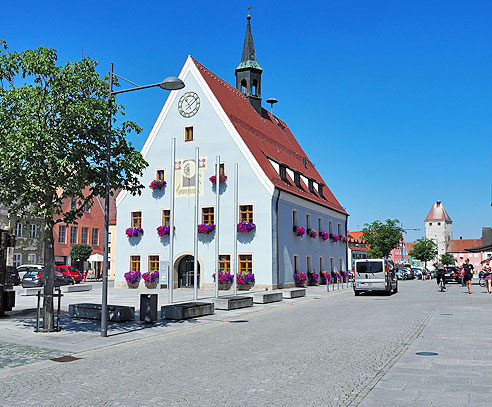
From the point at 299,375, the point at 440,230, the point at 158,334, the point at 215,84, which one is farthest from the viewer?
the point at 440,230

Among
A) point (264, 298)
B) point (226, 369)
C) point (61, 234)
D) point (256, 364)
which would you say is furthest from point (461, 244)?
point (226, 369)

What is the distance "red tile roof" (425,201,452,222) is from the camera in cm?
16712

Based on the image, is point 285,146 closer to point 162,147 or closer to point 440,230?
point 162,147

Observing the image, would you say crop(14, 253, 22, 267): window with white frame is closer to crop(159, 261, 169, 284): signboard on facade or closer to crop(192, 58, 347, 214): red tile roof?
crop(192, 58, 347, 214): red tile roof

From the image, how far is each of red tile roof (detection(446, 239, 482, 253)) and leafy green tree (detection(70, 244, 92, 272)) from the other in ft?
465

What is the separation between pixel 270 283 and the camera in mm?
32719

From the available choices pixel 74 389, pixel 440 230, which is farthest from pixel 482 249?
pixel 440 230

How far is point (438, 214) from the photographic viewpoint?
167750mm

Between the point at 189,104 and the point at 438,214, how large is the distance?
148m

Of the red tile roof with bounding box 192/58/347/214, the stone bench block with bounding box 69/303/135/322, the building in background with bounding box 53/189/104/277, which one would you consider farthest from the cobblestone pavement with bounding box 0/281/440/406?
the building in background with bounding box 53/189/104/277

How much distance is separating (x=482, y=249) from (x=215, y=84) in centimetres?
2372

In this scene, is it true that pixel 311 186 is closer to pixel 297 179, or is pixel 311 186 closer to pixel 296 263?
pixel 297 179

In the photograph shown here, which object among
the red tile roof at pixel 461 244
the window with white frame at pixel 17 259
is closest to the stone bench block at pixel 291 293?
the window with white frame at pixel 17 259

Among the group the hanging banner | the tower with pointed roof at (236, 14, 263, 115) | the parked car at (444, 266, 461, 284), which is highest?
the tower with pointed roof at (236, 14, 263, 115)
